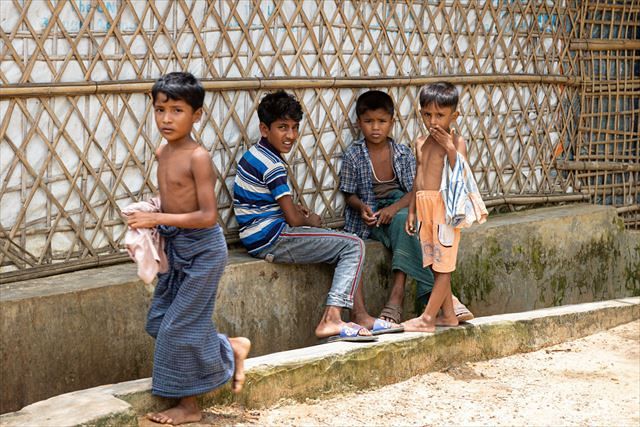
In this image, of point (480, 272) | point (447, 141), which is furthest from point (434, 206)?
point (480, 272)

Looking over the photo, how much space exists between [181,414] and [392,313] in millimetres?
1671

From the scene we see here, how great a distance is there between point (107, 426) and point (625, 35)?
4773 millimetres

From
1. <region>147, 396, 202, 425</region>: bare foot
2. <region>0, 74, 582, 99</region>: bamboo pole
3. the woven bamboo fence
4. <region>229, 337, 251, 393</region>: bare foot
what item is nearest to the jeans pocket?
the woven bamboo fence

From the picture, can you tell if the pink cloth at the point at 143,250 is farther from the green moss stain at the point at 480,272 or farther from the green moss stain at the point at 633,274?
the green moss stain at the point at 633,274

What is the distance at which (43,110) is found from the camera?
4.41 m

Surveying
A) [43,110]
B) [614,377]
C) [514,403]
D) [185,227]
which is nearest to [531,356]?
[614,377]

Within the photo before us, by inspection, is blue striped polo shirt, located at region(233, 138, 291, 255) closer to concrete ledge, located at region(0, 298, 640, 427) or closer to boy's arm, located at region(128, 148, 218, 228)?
concrete ledge, located at region(0, 298, 640, 427)

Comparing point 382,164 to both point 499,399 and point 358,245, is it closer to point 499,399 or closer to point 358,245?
point 358,245

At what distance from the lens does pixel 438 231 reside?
15.8ft

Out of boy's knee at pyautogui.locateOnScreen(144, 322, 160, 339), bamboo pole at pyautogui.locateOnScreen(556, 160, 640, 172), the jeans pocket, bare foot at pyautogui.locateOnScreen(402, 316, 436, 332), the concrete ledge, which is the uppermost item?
bamboo pole at pyautogui.locateOnScreen(556, 160, 640, 172)

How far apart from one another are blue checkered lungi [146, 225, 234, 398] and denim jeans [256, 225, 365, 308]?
1.13 metres

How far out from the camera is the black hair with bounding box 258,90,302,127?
195 inches

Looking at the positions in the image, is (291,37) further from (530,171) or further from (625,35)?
(625,35)

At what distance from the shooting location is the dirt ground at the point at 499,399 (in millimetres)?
A: 4160
